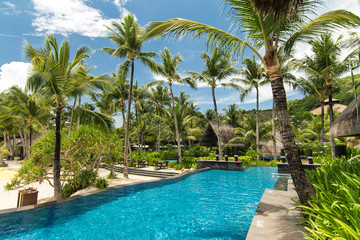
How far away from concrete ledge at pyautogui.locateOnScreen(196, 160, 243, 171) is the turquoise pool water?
21.7 ft

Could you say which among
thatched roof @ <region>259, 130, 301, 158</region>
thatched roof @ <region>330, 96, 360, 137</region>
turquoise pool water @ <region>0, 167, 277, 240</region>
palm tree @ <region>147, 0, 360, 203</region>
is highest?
palm tree @ <region>147, 0, 360, 203</region>

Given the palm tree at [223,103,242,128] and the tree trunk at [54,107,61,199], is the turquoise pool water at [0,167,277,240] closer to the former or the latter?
the tree trunk at [54,107,61,199]

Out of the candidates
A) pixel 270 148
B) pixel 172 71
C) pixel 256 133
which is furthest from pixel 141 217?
pixel 270 148

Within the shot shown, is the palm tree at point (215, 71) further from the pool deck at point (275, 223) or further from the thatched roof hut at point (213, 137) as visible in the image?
the pool deck at point (275, 223)

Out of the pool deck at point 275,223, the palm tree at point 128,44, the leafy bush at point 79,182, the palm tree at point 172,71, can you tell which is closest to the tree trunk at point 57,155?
the leafy bush at point 79,182

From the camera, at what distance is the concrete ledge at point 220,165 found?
14.9 metres

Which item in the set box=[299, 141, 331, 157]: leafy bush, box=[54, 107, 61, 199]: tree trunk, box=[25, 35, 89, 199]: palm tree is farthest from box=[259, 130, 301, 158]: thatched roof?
box=[25, 35, 89, 199]: palm tree

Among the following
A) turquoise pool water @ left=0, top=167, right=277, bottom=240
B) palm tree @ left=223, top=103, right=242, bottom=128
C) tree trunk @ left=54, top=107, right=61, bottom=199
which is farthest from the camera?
palm tree @ left=223, top=103, right=242, bottom=128

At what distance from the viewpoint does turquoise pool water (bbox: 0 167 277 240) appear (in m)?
4.55

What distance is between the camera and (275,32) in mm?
4250

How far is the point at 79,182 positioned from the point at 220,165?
36.3 feet

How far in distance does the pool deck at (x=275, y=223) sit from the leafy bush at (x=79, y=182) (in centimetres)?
819

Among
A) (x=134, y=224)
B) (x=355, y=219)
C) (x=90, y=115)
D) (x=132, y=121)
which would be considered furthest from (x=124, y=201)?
(x=132, y=121)

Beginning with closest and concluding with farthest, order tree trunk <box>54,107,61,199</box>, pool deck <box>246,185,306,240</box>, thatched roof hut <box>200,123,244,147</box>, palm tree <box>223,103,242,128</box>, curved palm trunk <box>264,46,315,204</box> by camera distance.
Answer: pool deck <box>246,185,306,240</box> < curved palm trunk <box>264,46,315,204</box> < tree trunk <box>54,107,61,199</box> < thatched roof hut <box>200,123,244,147</box> < palm tree <box>223,103,242,128</box>
